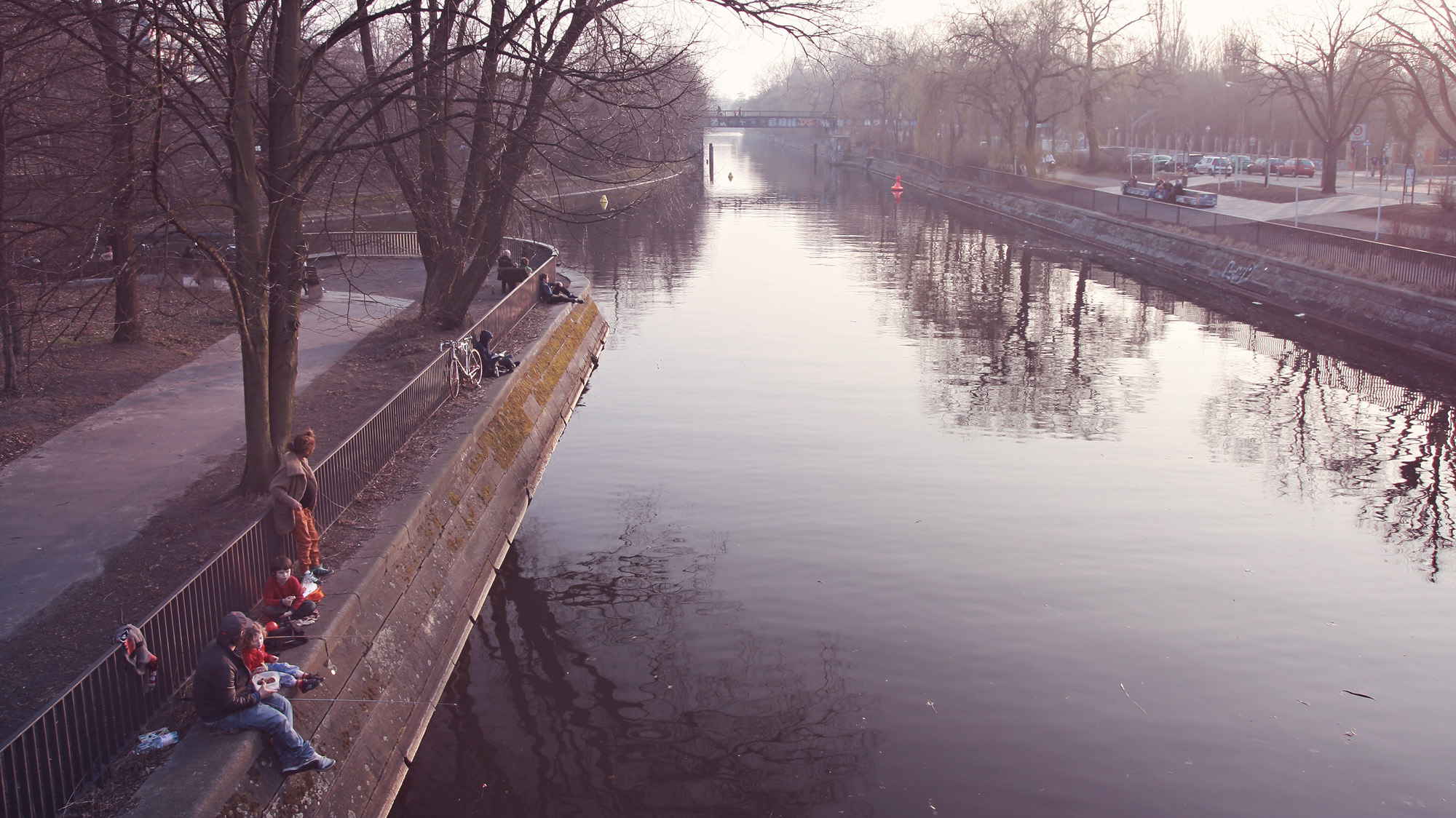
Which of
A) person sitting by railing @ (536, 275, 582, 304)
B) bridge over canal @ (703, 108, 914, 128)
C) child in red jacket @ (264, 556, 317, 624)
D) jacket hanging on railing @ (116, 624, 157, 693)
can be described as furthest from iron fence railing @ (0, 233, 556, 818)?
bridge over canal @ (703, 108, 914, 128)

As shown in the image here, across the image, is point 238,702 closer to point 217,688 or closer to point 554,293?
point 217,688

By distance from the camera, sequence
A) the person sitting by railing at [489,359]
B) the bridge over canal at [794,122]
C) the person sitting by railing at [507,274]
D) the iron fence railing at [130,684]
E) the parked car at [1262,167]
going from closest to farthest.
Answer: the iron fence railing at [130,684]
the person sitting by railing at [489,359]
the person sitting by railing at [507,274]
the parked car at [1262,167]
the bridge over canal at [794,122]

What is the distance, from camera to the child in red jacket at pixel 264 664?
7738mm

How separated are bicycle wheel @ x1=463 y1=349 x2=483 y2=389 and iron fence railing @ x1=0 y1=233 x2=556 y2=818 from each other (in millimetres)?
5845

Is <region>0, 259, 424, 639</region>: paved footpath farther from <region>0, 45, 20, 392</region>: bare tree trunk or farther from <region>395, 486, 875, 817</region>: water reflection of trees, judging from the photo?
<region>395, 486, 875, 817</region>: water reflection of trees

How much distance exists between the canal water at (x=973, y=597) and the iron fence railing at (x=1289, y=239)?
3.49 meters

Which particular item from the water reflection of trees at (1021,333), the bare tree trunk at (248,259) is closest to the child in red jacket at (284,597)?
the bare tree trunk at (248,259)

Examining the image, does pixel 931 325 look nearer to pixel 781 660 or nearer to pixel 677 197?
Answer: pixel 677 197

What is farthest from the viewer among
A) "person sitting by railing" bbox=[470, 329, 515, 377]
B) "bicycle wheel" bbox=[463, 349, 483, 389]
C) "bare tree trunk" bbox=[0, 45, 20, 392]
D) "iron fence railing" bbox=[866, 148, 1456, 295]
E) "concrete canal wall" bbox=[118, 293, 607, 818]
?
"iron fence railing" bbox=[866, 148, 1456, 295]

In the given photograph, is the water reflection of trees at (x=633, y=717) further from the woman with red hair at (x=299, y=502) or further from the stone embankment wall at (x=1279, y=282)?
the stone embankment wall at (x=1279, y=282)

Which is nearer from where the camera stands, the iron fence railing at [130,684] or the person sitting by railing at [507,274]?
the iron fence railing at [130,684]

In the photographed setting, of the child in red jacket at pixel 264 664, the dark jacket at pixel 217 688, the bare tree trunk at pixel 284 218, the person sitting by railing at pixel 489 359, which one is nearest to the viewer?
the dark jacket at pixel 217 688

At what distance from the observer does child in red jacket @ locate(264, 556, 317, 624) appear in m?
9.01

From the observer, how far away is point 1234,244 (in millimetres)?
37938
